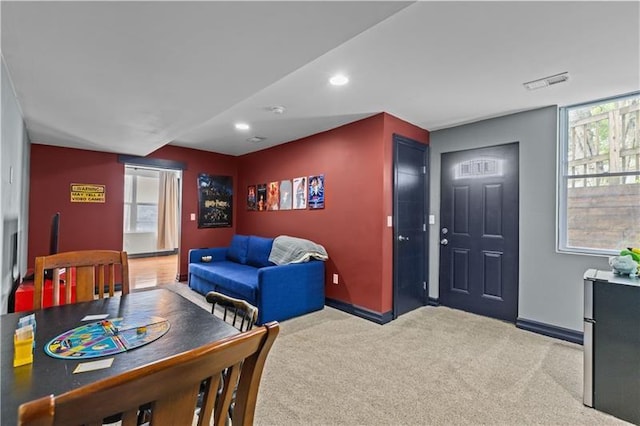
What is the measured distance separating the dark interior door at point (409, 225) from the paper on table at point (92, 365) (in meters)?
2.99

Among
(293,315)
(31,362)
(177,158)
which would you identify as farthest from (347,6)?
(177,158)

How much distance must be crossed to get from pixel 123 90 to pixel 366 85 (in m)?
1.93

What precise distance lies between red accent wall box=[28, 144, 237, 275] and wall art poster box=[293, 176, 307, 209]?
6.73ft

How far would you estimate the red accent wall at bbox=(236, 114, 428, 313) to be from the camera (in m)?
3.47

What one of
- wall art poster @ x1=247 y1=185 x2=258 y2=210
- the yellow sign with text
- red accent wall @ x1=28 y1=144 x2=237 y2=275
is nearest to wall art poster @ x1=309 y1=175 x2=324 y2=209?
wall art poster @ x1=247 y1=185 x2=258 y2=210

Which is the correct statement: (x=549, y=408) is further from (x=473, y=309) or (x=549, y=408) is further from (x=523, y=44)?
(x=523, y=44)

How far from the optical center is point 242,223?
229 inches

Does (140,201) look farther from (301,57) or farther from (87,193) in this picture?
(301,57)

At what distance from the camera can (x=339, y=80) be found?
8.54ft

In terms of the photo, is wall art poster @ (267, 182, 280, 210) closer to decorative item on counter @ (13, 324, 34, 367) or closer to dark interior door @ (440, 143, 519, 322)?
dark interior door @ (440, 143, 519, 322)

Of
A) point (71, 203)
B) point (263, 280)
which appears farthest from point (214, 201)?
point (263, 280)

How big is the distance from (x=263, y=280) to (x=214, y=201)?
9.42ft

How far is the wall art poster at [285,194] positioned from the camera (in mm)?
4742

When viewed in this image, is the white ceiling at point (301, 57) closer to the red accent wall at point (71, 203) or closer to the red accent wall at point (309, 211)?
the red accent wall at point (309, 211)
